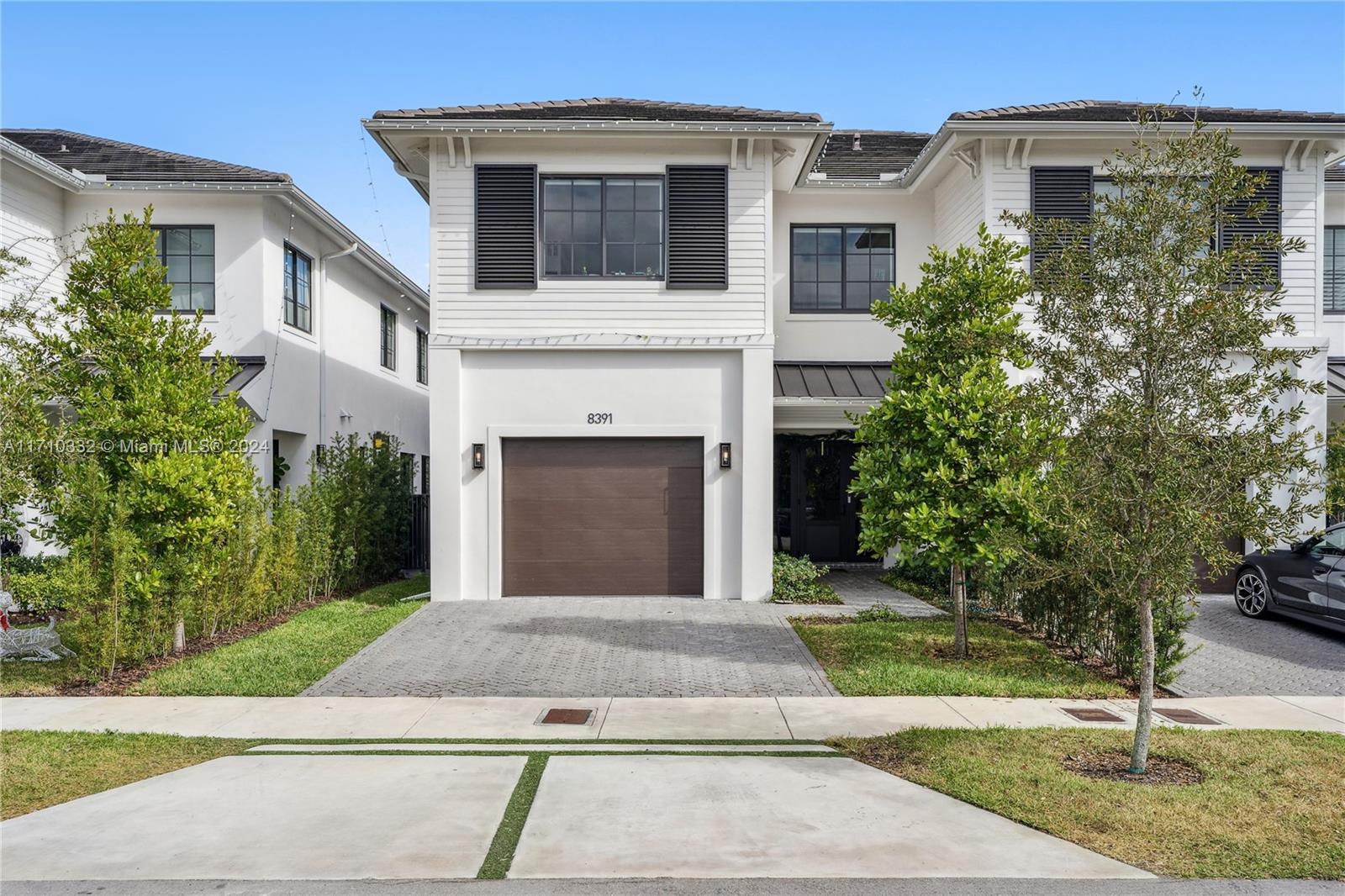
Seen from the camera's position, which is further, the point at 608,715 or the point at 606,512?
the point at 606,512

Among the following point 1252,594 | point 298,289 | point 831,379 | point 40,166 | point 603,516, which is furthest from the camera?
point 298,289

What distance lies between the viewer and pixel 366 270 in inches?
803

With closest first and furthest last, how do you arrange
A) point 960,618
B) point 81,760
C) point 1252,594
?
point 81,760 → point 960,618 → point 1252,594

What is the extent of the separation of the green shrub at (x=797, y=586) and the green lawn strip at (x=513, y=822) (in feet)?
24.5

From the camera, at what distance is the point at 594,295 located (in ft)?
45.4

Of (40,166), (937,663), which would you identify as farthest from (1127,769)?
(40,166)

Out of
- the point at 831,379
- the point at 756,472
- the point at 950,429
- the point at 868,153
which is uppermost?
the point at 868,153

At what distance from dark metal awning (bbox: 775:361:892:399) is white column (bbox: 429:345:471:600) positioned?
5212 mm

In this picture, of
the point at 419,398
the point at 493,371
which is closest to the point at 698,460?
the point at 493,371

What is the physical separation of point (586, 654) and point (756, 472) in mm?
4621

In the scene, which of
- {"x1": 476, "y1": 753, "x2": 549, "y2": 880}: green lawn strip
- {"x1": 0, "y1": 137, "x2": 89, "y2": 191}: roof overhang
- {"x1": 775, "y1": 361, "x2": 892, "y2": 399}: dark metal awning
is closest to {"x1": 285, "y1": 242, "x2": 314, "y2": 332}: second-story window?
{"x1": 0, "y1": 137, "x2": 89, "y2": 191}: roof overhang

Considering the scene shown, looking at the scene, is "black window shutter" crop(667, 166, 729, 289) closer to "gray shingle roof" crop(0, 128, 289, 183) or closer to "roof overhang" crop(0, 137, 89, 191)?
"gray shingle roof" crop(0, 128, 289, 183)

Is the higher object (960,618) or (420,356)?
(420,356)

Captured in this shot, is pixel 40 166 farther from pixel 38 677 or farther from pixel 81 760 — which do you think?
pixel 81 760
